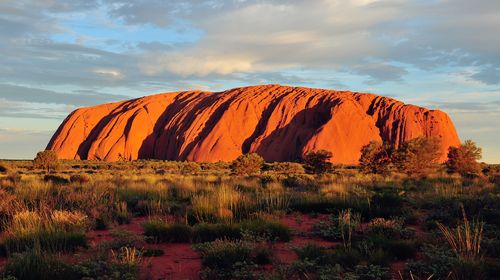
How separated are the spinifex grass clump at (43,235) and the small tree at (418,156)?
25.0m

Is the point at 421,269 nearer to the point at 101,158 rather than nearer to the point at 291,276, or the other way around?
the point at 291,276

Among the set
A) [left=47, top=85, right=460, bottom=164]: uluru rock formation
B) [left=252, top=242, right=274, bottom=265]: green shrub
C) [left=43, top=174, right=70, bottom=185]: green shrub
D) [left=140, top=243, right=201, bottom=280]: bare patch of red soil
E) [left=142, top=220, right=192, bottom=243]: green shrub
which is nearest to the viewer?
[left=140, top=243, right=201, bottom=280]: bare patch of red soil

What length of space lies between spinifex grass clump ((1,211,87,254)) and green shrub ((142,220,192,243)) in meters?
1.24

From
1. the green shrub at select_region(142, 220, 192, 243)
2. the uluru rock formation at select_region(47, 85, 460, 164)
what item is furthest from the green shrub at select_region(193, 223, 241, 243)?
the uluru rock formation at select_region(47, 85, 460, 164)

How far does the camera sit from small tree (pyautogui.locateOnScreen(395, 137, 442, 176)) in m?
28.7

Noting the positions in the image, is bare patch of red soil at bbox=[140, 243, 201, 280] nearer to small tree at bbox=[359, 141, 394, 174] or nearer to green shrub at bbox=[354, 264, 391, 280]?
green shrub at bbox=[354, 264, 391, 280]

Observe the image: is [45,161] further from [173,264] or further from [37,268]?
[37,268]

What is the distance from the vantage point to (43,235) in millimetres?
7070

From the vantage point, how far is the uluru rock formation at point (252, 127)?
67.6 meters

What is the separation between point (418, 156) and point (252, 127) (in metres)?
45.8

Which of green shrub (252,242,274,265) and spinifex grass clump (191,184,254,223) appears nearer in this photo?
green shrub (252,242,274,265)

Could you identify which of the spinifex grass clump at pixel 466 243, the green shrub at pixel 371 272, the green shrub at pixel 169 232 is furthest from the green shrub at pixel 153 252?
the spinifex grass clump at pixel 466 243

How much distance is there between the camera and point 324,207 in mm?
11469

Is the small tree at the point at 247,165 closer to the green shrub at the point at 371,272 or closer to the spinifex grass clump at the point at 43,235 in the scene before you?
the spinifex grass clump at the point at 43,235
